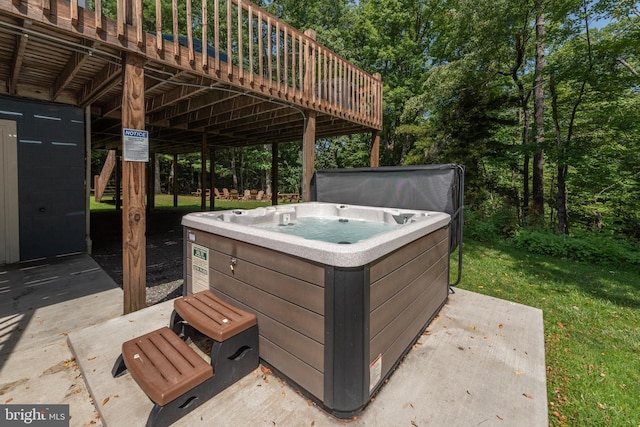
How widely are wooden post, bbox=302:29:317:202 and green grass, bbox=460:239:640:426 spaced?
2.69 meters

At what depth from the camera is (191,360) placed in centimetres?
163

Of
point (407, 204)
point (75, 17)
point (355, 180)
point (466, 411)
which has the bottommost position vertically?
point (466, 411)

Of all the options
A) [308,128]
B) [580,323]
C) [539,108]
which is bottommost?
[580,323]

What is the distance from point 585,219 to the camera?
848cm

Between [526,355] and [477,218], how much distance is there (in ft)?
19.6

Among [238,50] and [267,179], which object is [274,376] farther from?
[267,179]

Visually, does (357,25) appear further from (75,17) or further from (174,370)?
(174,370)

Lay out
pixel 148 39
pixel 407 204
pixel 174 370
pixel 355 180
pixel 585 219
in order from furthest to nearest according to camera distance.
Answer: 1. pixel 585 219
2. pixel 355 180
3. pixel 407 204
4. pixel 148 39
5. pixel 174 370

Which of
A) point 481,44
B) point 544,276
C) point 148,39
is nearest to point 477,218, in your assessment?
point 544,276

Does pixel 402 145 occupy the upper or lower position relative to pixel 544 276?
upper

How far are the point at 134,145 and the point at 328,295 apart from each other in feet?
6.97

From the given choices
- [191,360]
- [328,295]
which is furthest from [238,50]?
[191,360]

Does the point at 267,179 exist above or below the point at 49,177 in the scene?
above

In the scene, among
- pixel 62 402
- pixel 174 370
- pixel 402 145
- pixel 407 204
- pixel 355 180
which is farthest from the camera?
pixel 402 145
